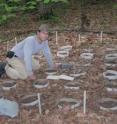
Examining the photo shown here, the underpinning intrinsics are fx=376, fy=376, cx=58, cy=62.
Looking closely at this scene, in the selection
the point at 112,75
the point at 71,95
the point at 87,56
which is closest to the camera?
the point at 71,95

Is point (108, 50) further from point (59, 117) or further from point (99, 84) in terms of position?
point (59, 117)

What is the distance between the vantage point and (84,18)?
359 inches

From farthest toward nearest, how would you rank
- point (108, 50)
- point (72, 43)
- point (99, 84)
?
point (72, 43), point (108, 50), point (99, 84)

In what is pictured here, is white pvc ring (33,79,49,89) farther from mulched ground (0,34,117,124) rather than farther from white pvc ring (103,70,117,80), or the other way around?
white pvc ring (103,70,117,80)

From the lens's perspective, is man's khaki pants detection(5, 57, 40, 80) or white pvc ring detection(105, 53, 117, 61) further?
white pvc ring detection(105, 53, 117, 61)

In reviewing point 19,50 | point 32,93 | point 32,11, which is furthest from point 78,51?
point 32,11

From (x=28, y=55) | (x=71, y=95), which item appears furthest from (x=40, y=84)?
(x=71, y=95)

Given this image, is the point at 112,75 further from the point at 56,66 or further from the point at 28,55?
the point at 28,55

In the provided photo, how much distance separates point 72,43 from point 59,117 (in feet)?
11.0

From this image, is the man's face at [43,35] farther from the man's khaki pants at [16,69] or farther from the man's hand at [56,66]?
the man's hand at [56,66]

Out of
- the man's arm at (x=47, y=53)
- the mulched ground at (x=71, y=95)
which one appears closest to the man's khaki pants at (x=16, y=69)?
the mulched ground at (x=71, y=95)

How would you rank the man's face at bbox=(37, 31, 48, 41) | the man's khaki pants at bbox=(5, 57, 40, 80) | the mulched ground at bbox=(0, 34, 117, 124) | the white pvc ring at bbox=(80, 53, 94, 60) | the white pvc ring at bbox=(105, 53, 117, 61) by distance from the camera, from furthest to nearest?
the white pvc ring at bbox=(80, 53, 94, 60) → the white pvc ring at bbox=(105, 53, 117, 61) → the man's khaki pants at bbox=(5, 57, 40, 80) → the man's face at bbox=(37, 31, 48, 41) → the mulched ground at bbox=(0, 34, 117, 124)

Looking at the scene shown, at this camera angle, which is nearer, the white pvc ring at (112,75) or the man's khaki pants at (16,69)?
the white pvc ring at (112,75)

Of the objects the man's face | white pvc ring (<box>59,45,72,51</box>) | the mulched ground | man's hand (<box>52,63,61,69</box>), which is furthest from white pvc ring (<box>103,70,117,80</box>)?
white pvc ring (<box>59,45,72,51</box>)
